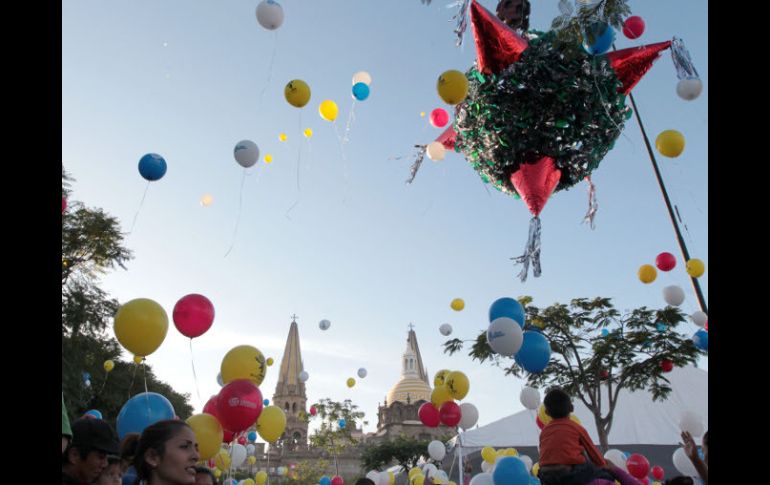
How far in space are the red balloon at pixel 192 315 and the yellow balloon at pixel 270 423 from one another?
1176mm

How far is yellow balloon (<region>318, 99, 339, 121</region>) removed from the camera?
6.01 meters

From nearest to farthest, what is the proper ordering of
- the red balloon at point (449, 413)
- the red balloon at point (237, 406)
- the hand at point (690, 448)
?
the hand at point (690, 448), the red balloon at point (237, 406), the red balloon at point (449, 413)

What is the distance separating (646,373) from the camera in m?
11.6

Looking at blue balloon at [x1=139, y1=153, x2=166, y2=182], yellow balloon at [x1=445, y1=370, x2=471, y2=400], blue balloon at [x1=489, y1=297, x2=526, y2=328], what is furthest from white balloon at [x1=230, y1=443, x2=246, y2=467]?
blue balloon at [x1=489, y1=297, x2=526, y2=328]

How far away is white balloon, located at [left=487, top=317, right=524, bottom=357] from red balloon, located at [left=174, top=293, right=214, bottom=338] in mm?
2734

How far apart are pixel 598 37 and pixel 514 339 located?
2950mm

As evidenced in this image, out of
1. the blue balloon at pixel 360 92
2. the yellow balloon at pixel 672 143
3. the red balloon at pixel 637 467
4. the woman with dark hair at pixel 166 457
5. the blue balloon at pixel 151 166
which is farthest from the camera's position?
the red balloon at pixel 637 467

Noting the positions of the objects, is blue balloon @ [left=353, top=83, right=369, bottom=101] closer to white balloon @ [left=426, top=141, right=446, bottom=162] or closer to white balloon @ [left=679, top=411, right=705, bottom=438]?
white balloon @ [left=426, top=141, right=446, bottom=162]

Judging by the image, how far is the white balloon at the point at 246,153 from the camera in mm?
6051

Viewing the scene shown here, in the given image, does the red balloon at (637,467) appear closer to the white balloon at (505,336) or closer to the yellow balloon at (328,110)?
the white balloon at (505,336)

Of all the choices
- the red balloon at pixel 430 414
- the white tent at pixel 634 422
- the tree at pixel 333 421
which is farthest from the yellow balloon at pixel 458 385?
the tree at pixel 333 421

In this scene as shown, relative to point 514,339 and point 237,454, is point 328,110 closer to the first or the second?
point 514,339

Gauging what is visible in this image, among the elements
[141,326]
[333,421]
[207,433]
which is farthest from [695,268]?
[333,421]
